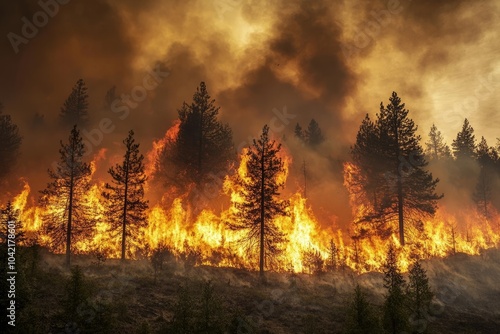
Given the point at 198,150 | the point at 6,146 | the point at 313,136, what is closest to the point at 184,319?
the point at 198,150

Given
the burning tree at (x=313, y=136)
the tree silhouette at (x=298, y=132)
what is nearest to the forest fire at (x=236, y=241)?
the burning tree at (x=313, y=136)

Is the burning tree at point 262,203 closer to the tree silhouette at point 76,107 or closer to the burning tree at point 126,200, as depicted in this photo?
the burning tree at point 126,200

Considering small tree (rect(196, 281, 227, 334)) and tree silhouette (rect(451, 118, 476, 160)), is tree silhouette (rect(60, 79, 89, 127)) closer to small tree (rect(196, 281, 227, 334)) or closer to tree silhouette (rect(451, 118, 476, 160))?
small tree (rect(196, 281, 227, 334))

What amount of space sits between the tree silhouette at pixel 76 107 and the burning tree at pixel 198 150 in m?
36.3

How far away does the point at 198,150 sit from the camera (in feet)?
144

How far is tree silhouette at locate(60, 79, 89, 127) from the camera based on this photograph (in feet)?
236

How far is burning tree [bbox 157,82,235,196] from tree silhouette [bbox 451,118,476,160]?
241 ft

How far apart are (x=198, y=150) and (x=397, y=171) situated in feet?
80.6

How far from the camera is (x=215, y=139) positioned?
45.0 meters

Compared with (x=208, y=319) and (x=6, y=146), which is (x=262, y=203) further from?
(x=6, y=146)

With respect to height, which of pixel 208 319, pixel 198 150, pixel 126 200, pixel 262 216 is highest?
pixel 198 150

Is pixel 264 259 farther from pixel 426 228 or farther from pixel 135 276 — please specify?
pixel 426 228

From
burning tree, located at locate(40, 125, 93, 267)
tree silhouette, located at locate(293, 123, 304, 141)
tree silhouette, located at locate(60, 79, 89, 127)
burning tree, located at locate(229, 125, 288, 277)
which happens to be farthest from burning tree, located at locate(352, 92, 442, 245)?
tree silhouette, located at locate(60, 79, 89, 127)

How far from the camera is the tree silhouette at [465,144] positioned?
90.1 m
